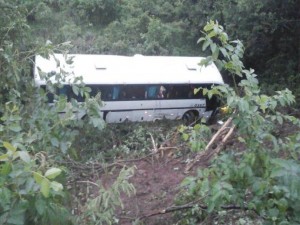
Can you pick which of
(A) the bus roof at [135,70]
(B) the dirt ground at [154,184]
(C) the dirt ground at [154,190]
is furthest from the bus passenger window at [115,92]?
(C) the dirt ground at [154,190]

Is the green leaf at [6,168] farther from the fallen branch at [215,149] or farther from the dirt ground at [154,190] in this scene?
the fallen branch at [215,149]

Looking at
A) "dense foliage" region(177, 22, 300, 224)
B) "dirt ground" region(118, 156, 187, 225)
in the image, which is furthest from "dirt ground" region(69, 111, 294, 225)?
"dense foliage" region(177, 22, 300, 224)

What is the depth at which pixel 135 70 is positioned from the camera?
504 inches

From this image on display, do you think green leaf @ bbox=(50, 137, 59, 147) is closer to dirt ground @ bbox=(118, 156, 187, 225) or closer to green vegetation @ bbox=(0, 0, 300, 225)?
green vegetation @ bbox=(0, 0, 300, 225)

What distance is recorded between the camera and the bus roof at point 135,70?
12055 millimetres

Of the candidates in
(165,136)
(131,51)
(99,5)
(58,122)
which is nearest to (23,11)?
(58,122)

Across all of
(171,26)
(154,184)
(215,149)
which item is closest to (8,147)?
(154,184)

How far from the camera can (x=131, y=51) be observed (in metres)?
15.9

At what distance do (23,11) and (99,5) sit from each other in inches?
475

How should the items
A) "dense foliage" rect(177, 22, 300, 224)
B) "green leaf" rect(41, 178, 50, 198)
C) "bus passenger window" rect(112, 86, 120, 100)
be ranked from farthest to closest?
"bus passenger window" rect(112, 86, 120, 100)
"dense foliage" rect(177, 22, 300, 224)
"green leaf" rect(41, 178, 50, 198)

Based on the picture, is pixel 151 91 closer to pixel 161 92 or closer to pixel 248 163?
pixel 161 92

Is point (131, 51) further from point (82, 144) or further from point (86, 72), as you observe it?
point (82, 144)

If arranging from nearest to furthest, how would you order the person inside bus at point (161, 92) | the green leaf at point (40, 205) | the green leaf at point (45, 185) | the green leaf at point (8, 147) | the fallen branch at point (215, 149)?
the green leaf at point (45, 185) → the green leaf at point (8, 147) → the green leaf at point (40, 205) → the fallen branch at point (215, 149) → the person inside bus at point (161, 92)

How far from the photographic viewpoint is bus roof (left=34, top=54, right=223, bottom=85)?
39.5 feet
